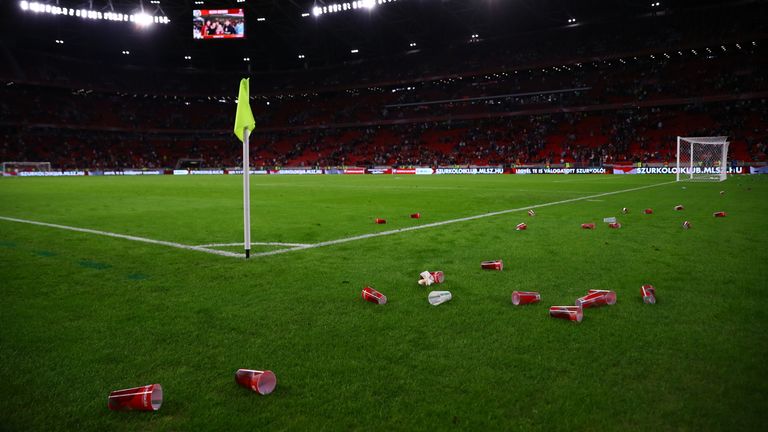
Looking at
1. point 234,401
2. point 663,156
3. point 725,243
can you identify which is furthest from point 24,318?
point 663,156

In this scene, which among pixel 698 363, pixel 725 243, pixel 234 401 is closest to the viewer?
pixel 234 401

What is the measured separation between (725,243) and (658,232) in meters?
1.12

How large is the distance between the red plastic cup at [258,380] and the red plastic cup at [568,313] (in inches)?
76.6

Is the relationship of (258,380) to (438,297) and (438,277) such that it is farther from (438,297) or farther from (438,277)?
(438,277)

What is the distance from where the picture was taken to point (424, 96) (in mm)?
62125

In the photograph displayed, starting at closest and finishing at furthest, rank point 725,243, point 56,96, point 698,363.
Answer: point 698,363, point 725,243, point 56,96

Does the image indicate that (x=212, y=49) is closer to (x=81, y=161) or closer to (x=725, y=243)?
(x=81, y=161)

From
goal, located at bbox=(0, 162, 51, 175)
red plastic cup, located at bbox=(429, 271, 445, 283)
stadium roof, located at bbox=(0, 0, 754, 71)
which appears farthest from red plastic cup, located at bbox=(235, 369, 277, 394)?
goal, located at bbox=(0, 162, 51, 175)

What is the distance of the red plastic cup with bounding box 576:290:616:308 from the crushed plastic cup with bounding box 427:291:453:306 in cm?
93

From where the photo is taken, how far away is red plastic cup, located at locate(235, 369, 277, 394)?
2.31 m

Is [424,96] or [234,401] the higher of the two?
[424,96]

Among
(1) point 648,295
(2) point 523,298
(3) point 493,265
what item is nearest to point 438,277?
(3) point 493,265

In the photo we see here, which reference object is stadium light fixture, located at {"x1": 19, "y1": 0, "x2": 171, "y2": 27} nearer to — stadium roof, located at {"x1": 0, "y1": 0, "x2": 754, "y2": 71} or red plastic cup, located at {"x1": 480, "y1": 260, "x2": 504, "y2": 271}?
stadium roof, located at {"x1": 0, "y1": 0, "x2": 754, "y2": 71}

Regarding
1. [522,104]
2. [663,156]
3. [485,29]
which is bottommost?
[663,156]
